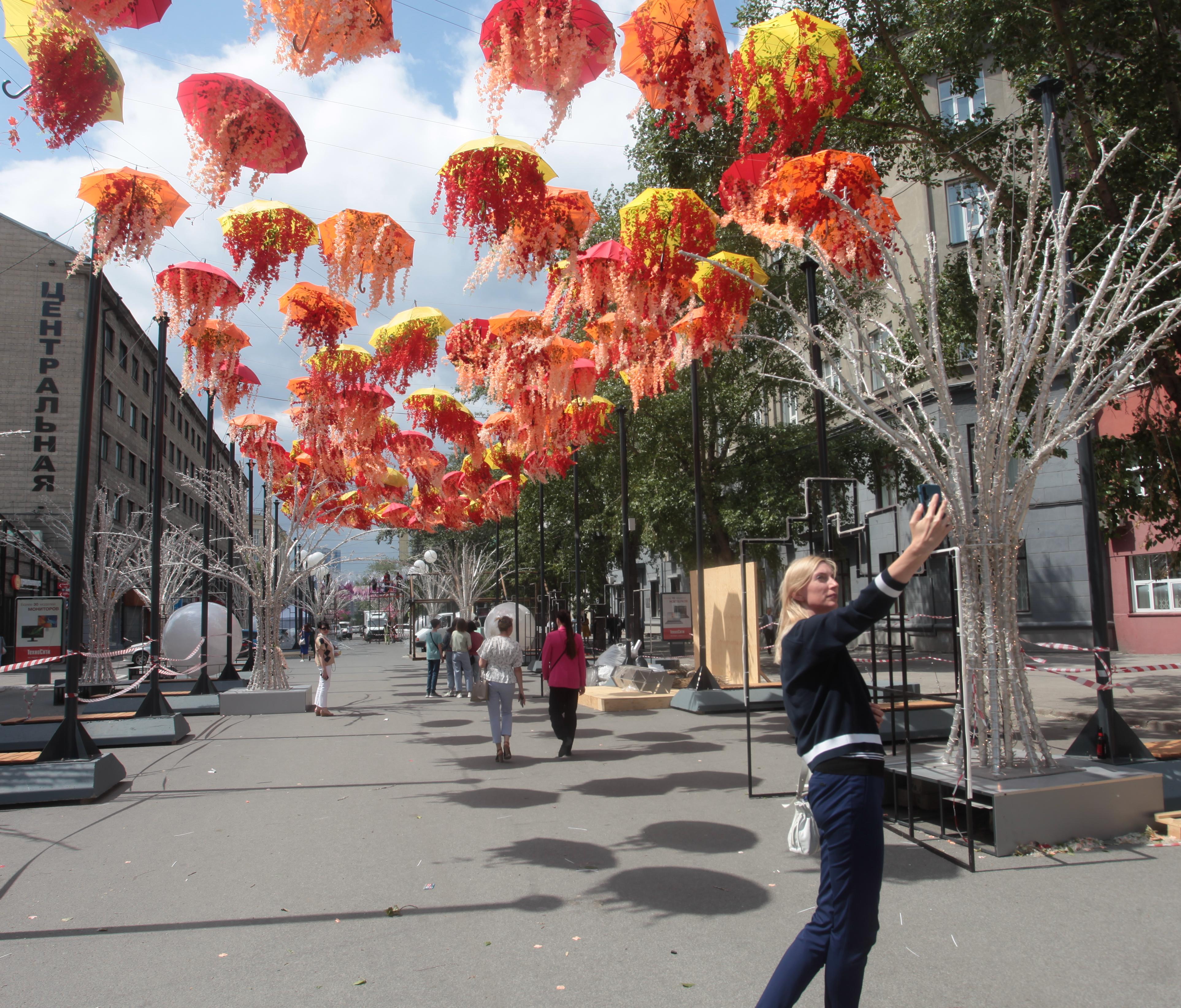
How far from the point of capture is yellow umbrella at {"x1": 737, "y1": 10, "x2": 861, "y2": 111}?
308 inches

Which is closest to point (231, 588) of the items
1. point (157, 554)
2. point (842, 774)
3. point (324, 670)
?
point (324, 670)

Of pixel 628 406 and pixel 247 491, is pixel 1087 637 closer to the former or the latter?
pixel 628 406

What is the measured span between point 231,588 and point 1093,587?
18497mm

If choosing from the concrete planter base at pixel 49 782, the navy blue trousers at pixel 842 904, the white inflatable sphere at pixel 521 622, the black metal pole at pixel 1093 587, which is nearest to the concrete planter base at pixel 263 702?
the concrete planter base at pixel 49 782

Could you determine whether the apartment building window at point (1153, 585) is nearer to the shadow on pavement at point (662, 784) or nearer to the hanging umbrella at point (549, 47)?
the shadow on pavement at point (662, 784)

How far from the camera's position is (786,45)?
780 cm

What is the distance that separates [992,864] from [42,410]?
41.8 m

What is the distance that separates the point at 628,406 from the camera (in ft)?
80.4

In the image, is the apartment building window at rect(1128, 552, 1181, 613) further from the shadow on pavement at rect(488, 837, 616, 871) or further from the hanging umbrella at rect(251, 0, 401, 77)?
the hanging umbrella at rect(251, 0, 401, 77)

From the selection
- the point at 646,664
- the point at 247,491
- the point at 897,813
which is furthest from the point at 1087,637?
the point at 247,491

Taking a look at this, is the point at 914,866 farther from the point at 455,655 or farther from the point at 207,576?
the point at 207,576

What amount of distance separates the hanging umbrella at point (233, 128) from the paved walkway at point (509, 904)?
5.11 meters

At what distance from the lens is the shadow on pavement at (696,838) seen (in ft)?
20.7

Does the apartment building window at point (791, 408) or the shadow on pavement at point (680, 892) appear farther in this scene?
the apartment building window at point (791, 408)
